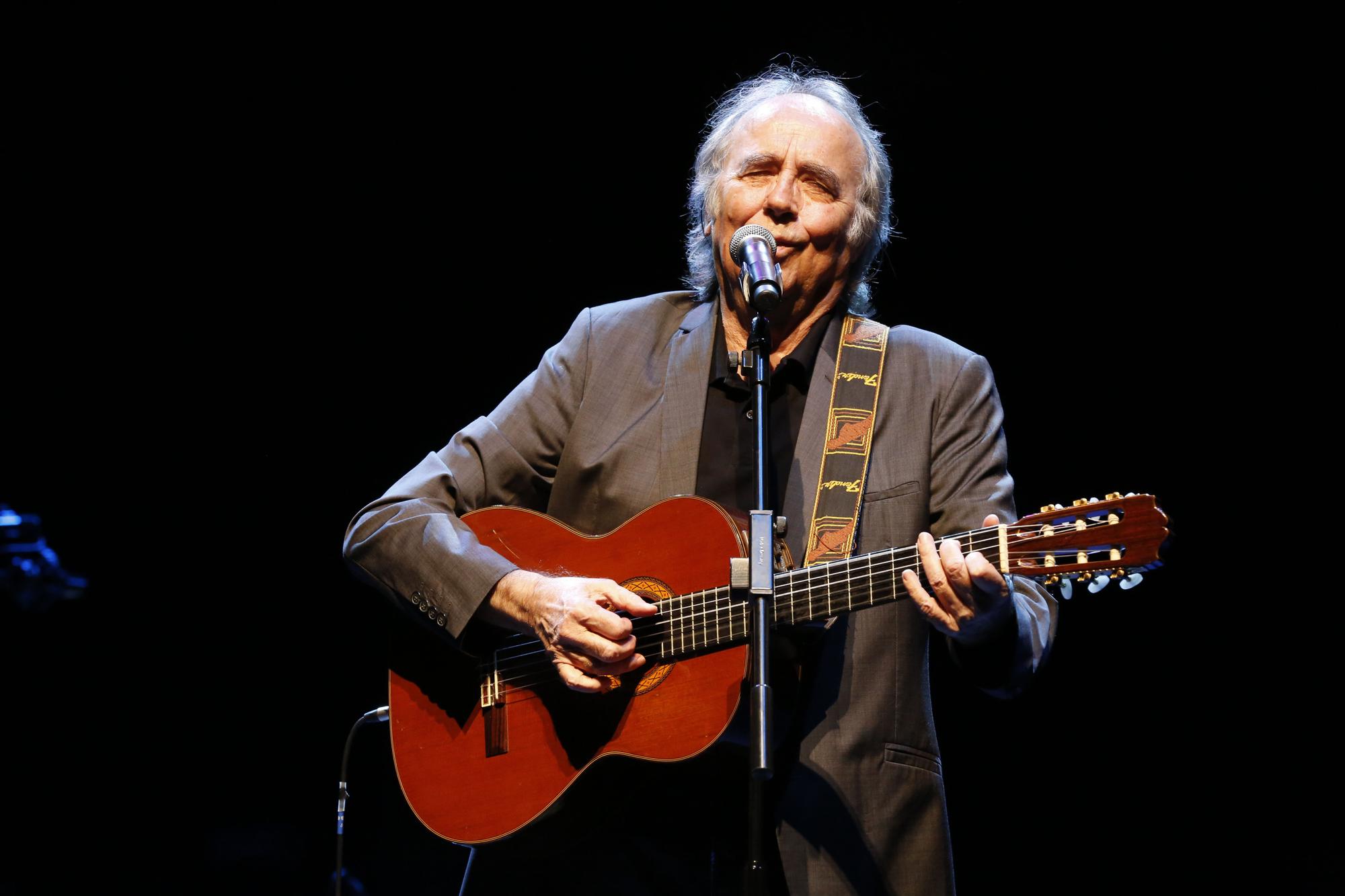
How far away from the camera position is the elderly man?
238 cm

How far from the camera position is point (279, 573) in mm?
5379

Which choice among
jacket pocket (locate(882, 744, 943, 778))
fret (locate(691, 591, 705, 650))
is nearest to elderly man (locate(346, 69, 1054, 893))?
jacket pocket (locate(882, 744, 943, 778))

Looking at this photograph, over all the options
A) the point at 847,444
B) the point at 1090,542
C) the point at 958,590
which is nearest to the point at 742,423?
the point at 847,444

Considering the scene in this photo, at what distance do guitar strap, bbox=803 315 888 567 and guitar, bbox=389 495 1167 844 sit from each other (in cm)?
23

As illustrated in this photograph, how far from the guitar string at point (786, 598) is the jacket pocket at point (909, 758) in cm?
41

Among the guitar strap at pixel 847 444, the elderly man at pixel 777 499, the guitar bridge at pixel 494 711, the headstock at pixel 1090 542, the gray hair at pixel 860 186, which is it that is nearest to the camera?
the headstock at pixel 1090 542

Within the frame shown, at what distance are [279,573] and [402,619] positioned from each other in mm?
2756

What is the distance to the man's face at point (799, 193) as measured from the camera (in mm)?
2924

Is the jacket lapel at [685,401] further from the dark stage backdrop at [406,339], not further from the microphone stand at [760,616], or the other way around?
the dark stage backdrop at [406,339]

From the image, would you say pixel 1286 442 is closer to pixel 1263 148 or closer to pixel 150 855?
pixel 1263 148

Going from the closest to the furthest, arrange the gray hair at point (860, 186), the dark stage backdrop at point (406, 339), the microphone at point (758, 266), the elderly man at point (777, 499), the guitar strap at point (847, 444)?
the microphone at point (758, 266) < the elderly man at point (777, 499) < the guitar strap at point (847, 444) < the gray hair at point (860, 186) < the dark stage backdrop at point (406, 339)

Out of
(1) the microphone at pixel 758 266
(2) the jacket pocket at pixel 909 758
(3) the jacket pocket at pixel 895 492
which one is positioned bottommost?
(2) the jacket pocket at pixel 909 758

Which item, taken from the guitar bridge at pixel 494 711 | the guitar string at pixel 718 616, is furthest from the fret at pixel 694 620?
the guitar bridge at pixel 494 711

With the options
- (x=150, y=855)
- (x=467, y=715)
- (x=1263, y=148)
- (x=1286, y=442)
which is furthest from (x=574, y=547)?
(x=150, y=855)
